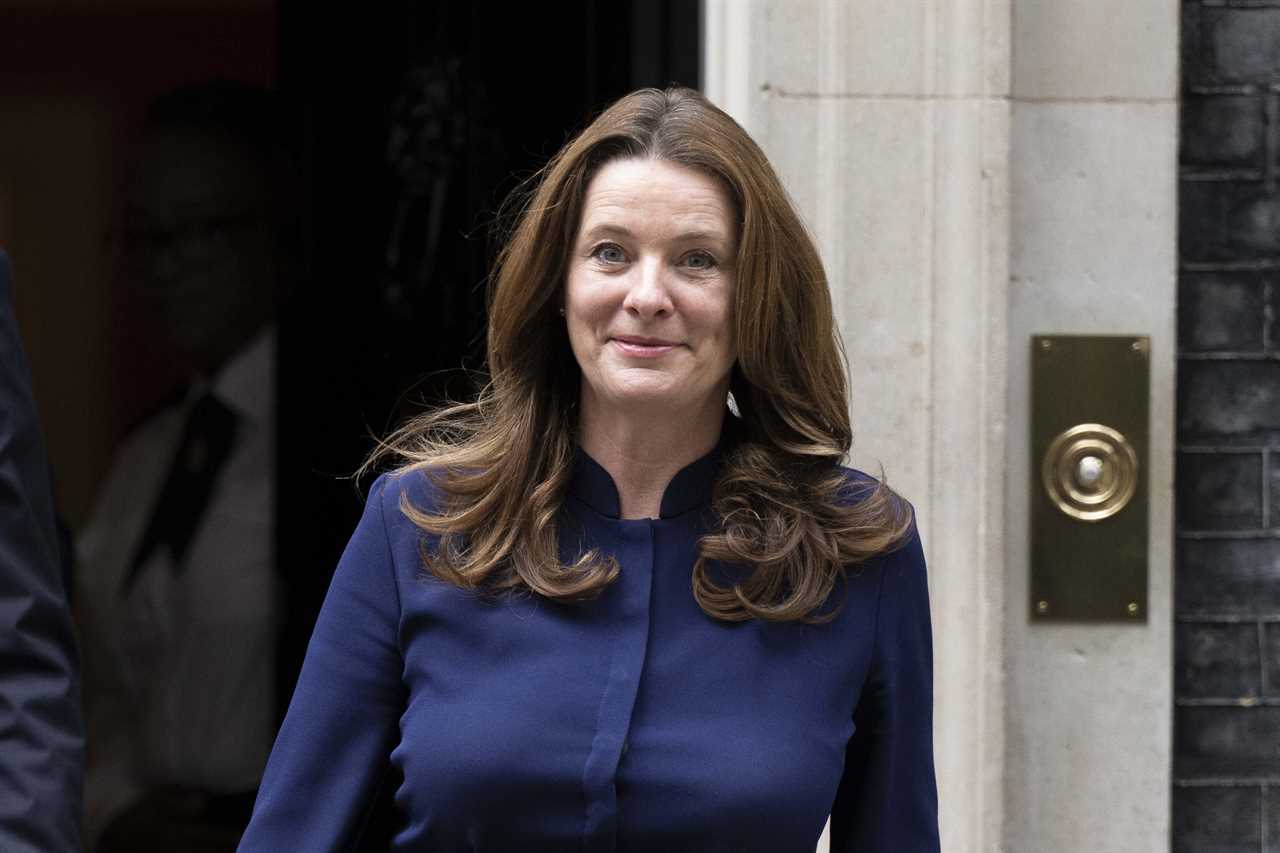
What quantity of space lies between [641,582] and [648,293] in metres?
0.34

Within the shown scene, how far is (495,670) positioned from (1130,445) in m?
1.66

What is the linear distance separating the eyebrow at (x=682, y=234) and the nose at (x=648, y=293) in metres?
0.04

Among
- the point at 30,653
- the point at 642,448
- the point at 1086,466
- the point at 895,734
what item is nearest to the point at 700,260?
the point at 642,448

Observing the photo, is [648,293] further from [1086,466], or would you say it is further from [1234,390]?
[1234,390]

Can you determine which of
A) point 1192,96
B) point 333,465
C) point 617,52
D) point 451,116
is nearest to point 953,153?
point 1192,96

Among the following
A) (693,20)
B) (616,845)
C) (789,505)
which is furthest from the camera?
(693,20)

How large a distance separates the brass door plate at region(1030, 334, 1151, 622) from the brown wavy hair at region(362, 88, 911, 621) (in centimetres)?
116

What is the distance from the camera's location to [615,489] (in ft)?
8.52

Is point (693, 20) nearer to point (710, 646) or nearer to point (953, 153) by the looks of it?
point (953, 153)

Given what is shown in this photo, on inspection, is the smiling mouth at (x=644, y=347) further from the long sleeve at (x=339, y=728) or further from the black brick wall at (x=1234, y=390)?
the black brick wall at (x=1234, y=390)

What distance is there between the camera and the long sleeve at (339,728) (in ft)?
8.25

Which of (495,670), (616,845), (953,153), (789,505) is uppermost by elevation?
(953,153)

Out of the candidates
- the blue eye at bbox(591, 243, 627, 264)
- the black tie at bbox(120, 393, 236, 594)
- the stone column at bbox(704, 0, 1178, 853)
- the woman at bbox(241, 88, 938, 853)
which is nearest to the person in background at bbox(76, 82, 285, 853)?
the black tie at bbox(120, 393, 236, 594)

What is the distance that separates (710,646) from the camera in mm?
2508
